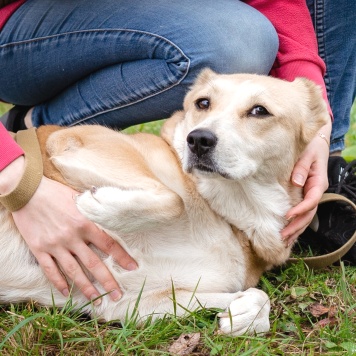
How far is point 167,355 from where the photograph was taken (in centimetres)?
191

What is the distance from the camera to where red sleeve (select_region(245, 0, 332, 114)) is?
2984 mm

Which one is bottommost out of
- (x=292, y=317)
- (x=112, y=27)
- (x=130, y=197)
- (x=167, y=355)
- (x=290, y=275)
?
(x=290, y=275)

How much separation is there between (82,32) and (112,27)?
0.52 feet

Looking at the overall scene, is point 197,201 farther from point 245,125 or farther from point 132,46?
point 132,46

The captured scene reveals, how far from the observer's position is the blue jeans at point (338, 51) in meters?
3.23

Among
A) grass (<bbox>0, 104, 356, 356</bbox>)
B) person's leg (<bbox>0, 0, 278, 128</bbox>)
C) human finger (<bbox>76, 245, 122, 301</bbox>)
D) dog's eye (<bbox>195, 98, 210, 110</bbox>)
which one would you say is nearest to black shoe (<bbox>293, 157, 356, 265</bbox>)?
grass (<bbox>0, 104, 356, 356</bbox>)

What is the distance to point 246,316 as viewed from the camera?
2.11m

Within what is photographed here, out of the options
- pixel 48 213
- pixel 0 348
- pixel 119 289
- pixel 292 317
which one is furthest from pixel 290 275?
pixel 0 348

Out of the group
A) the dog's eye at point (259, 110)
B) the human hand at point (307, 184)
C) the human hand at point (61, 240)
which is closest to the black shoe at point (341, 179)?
the human hand at point (307, 184)

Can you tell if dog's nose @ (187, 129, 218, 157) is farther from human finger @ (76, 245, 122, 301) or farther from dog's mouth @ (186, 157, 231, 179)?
human finger @ (76, 245, 122, 301)

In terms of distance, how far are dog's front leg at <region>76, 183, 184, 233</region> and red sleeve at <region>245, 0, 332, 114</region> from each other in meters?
1.21

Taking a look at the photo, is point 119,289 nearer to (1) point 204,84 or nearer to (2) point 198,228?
(2) point 198,228

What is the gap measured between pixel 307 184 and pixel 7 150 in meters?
1.33

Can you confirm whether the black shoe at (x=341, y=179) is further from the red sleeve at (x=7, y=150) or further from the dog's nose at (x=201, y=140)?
the red sleeve at (x=7, y=150)
